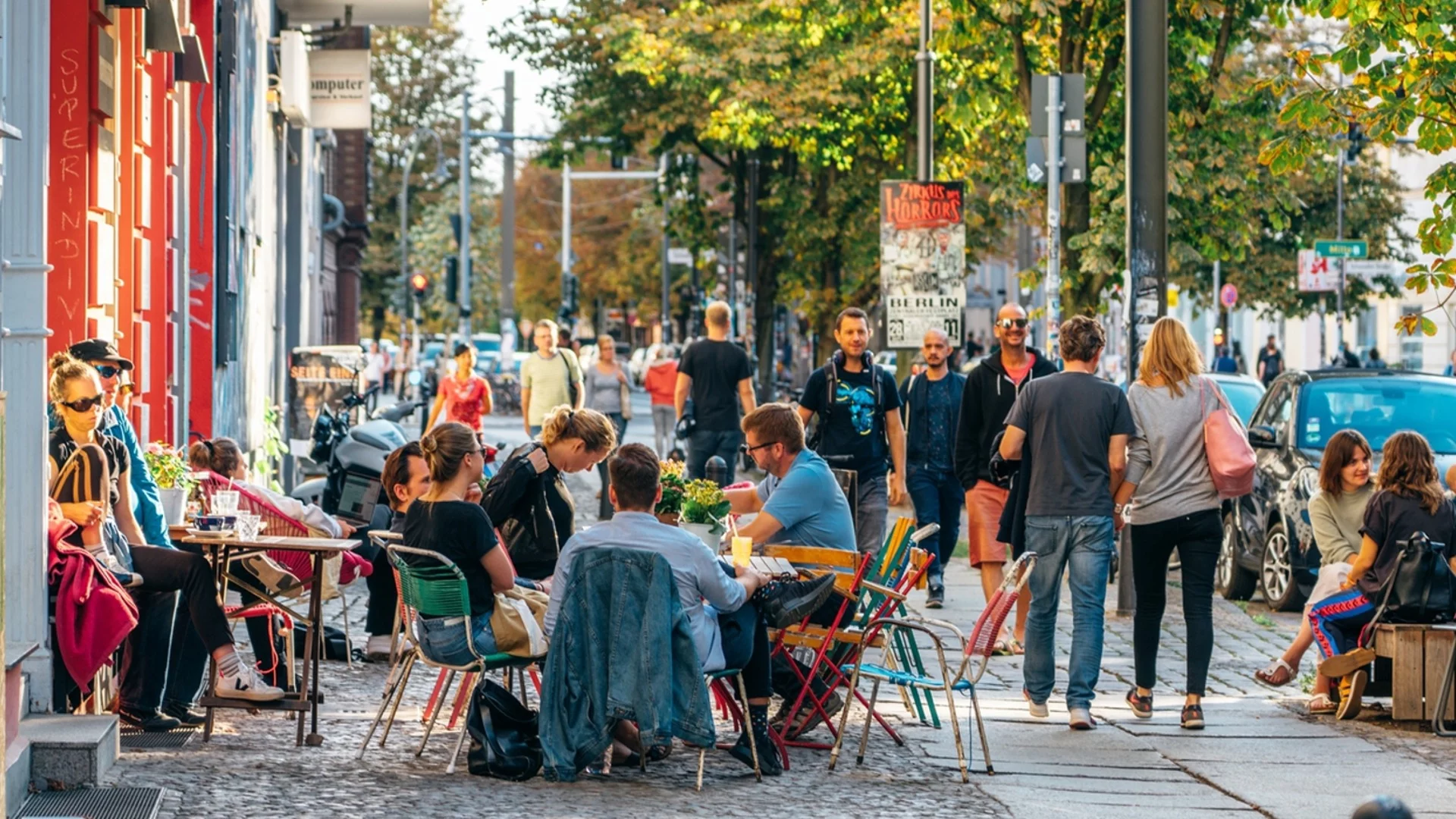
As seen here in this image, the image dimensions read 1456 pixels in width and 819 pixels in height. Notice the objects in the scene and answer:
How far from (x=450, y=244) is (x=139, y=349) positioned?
292ft

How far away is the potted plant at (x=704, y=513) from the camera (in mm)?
9328

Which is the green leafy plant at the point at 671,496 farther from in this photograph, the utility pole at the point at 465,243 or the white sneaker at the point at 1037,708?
the utility pole at the point at 465,243

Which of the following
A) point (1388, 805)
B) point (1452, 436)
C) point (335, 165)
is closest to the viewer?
point (1388, 805)

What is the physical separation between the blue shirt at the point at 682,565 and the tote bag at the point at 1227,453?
105 inches

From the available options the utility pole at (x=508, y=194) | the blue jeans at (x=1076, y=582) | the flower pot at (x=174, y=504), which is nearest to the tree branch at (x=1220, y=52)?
the blue jeans at (x=1076, y=582)

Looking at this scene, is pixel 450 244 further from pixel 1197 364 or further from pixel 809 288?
pixel 1197 364

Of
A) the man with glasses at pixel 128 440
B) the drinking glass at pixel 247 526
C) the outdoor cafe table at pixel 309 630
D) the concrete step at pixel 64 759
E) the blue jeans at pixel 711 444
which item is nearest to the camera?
the concrete step at pixel 64 759

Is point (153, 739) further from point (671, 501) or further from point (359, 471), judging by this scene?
point (359, 471)

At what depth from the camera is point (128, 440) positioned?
9445 millimetres

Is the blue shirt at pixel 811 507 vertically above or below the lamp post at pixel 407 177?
below

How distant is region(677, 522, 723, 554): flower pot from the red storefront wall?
3149 mm

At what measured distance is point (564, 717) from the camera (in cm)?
809

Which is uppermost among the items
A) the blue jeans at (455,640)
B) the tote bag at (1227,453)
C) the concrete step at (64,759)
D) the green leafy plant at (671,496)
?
the tote bag at (1227,453)

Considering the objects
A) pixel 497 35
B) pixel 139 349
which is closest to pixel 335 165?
pixel 497 35
